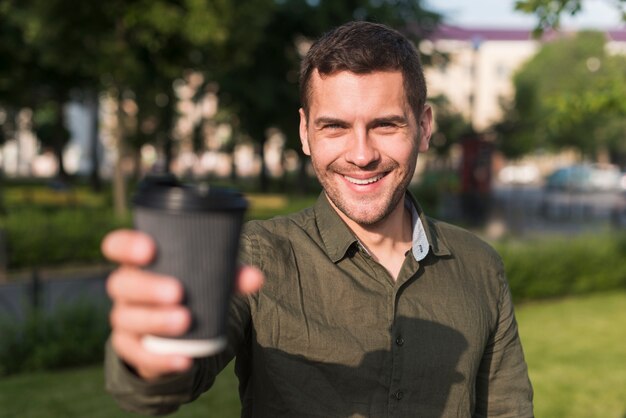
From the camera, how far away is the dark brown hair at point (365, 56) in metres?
2.03

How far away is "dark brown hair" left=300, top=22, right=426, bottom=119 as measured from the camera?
6.65ft

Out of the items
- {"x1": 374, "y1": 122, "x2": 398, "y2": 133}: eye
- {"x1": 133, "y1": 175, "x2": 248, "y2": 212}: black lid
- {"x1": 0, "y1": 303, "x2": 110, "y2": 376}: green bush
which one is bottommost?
{"x1": 0, "y1": 303, "x2": 110, "y2": 376}: green bush

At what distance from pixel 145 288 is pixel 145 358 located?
15cm

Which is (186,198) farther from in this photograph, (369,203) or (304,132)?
(304,132)

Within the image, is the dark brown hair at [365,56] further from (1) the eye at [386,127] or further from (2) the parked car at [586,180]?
(2) the parked car at [586,180]

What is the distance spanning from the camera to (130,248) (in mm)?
1076

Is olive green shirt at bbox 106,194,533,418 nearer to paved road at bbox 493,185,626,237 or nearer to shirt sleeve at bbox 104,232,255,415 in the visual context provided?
shirt sleeve at bbox 104,232,255,415

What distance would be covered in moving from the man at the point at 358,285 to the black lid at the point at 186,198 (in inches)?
28.0

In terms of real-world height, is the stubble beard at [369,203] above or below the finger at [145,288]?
above

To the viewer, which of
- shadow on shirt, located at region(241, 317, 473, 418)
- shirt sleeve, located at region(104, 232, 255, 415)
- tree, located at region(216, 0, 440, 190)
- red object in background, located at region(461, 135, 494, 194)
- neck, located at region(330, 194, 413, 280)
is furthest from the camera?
red object in background, located at region(461, 135, 494, 194)

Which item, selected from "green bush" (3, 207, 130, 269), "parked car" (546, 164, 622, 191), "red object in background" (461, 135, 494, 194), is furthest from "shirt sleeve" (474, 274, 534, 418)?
"parked car" (546, 164, 622, 191)

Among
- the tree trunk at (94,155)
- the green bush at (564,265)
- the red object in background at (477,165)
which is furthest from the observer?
the tree trunk at (94,155)

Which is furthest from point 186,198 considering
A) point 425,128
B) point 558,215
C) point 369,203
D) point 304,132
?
point 558,215

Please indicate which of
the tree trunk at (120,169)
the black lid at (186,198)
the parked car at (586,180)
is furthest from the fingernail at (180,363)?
the parked car at (586,180)
